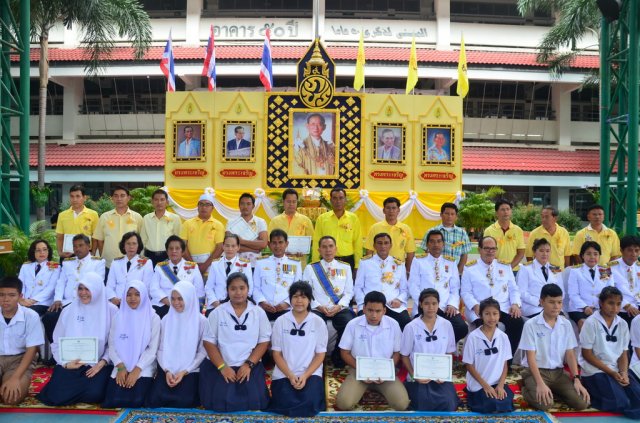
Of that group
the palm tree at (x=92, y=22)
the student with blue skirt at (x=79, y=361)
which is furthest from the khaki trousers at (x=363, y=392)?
the palm tree at (x=92, y=22)

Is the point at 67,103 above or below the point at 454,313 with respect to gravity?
above

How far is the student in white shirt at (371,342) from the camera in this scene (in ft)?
14.9

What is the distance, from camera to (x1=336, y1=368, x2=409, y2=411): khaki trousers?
445cm

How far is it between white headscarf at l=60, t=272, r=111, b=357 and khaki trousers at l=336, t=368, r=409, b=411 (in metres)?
2.14

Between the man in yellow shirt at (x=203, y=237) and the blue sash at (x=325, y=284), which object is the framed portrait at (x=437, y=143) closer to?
the man in yellow shirt at (x=203, y=237)

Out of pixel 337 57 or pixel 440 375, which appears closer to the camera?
pixel 440 375

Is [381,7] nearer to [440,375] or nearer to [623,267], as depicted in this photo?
[623,267]

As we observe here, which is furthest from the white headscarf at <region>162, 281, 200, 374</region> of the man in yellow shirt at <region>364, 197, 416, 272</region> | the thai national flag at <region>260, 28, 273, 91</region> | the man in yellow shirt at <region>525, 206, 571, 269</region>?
the thai national flag at <region>260, 28, 273, 91</region>

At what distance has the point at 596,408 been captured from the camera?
460cm

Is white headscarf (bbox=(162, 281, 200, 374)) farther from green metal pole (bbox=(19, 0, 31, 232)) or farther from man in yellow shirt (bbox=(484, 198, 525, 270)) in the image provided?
green metal pole (bbox=(19, 0, 31, 232))

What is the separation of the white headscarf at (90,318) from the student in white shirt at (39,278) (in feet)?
3.60

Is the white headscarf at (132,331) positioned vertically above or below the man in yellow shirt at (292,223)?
below

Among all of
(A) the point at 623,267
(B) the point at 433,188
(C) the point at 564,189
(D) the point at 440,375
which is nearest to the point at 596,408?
(D) the point at 440,375

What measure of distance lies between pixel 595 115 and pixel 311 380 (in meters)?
18.9
